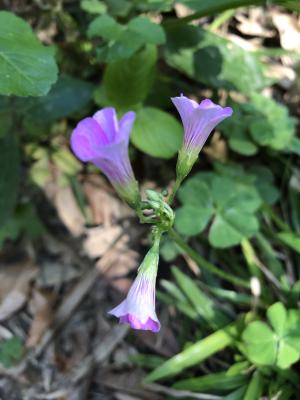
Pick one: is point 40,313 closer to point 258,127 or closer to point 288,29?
point 258,127

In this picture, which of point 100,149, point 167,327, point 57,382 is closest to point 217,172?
point 167,327

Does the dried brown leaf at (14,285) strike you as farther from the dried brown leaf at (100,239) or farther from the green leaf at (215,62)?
the green leaf at (215,62)

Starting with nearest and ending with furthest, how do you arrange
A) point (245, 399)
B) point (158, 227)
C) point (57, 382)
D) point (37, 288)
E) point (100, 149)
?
point (100, 149) → point (158, 227) → point (245, 399) → point (57, 382) → point (37, 288)

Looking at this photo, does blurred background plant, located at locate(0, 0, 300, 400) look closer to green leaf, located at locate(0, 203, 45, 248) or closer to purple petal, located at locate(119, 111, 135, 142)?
green leaf, located at locate(0, 203, 45, 248)

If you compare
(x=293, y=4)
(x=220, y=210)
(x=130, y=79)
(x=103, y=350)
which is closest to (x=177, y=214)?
(x=220, y=210)

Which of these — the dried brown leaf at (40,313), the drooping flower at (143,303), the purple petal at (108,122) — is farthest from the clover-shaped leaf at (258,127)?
the purple petal at (108,122)

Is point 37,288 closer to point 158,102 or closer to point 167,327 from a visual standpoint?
point 167,327

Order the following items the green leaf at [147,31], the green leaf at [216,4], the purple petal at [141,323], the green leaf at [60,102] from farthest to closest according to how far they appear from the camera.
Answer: the green leaf at [60,102] → the green leaf at [147,31] → the green leaf at [216,4] → the purple petal at [141,323]
